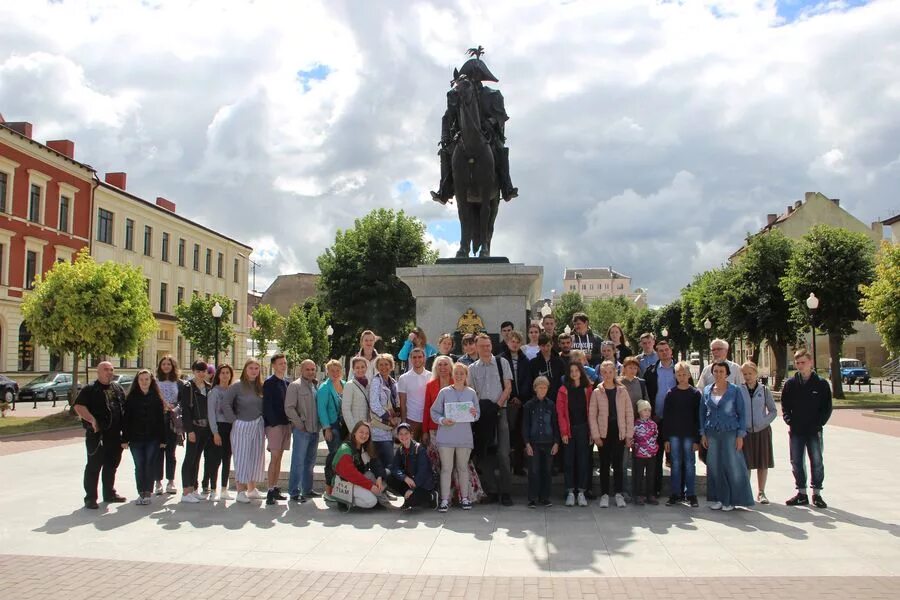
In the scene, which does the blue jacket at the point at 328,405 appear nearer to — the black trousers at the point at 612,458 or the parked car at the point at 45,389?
the black trousers at the point at 612,458

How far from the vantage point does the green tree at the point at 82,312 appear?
77.5 feet

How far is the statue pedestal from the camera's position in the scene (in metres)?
11.2

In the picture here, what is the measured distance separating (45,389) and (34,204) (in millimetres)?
10989

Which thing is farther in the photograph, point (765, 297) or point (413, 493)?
point (765, 297)

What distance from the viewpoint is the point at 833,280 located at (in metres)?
32.8

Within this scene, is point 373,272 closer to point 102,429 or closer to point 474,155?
point 474,155

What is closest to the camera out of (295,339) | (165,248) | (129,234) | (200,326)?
(200,326)

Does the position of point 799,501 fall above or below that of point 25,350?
below

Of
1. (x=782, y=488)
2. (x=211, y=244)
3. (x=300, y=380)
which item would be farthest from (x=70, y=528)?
(x=211, y=244)

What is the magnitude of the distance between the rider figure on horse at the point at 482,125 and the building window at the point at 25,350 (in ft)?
107

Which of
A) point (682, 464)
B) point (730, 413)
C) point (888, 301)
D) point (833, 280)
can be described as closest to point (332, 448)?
point (682, 464)

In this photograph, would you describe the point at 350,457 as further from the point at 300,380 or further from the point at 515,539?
the point at 515,539

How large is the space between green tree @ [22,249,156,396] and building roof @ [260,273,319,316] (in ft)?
185

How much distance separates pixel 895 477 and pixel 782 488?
241 centimetres
